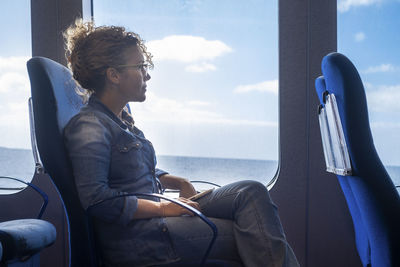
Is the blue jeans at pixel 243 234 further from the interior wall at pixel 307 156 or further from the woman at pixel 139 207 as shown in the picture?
the interior wall at pixel 307 156

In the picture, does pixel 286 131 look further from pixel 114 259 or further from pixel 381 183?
pixel 114 259

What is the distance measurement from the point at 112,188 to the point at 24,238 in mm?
403

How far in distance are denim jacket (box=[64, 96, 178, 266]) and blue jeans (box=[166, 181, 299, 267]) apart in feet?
0.17

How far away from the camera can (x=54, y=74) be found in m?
1.20

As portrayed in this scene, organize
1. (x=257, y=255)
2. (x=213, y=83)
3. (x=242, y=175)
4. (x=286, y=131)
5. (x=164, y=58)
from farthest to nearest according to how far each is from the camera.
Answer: (x=242, y=175) → (x=213, y=83) → (x=164, y=58) → (x=286, y=131) → (x=257, y=255)

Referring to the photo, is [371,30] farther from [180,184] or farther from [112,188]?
[112,188]

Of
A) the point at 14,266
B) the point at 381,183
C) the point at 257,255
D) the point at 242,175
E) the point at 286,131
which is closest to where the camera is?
the point at 381,183

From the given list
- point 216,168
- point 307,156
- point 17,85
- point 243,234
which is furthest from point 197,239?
point 216,168

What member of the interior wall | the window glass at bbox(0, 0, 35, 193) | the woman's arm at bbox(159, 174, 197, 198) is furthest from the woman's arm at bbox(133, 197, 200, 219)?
the window glass at bbox(0, 0, 35, 193)

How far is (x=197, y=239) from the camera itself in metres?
1.15

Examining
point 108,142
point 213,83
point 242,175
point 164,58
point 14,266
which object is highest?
point 213,83

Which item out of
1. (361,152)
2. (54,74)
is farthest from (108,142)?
(361,152)

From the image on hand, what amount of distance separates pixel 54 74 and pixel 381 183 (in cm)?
103

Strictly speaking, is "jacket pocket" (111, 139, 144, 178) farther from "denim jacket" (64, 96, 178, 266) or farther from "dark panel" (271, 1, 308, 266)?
"dark panel" (271, 1, 308, 266)
